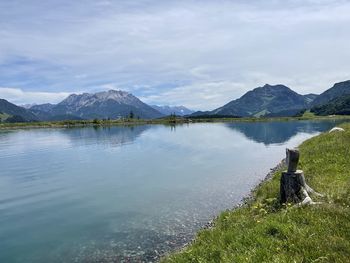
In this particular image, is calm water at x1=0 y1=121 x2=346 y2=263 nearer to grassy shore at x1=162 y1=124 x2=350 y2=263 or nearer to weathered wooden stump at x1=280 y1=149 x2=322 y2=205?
grassy shore at x1=162 y1=124 x2=350 y2=263

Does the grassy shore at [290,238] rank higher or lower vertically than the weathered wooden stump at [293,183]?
lower

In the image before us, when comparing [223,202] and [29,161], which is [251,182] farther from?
[29,161]

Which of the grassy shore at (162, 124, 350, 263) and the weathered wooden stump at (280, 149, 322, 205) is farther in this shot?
Answer: the weathered wooden stump at (280, 149, 322, 205)

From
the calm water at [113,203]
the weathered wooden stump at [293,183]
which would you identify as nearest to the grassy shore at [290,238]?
the weathered wooden stump at [293,183]

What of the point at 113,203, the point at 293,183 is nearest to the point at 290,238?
the point at 293,183

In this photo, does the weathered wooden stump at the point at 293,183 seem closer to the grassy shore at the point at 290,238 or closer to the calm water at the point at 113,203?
the grassy shore at the point at 290,238

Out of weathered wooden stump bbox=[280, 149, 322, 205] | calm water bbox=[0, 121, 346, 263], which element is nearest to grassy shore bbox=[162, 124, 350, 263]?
weathered wooden stump bbox=[280, 149, 322, 205]

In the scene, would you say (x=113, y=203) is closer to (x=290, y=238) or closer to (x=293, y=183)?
(x=293, y=183)

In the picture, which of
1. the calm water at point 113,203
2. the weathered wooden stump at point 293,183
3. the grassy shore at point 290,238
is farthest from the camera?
the calm water at point 113,203

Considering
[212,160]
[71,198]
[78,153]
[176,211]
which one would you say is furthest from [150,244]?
[78,153]

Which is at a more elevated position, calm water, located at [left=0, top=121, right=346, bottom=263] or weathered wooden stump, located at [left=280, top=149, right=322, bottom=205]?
weathered wooden stump, located at [left=280, top=149, right=322, bottom=205]

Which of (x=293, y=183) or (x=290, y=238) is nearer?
(x=290, y=238)

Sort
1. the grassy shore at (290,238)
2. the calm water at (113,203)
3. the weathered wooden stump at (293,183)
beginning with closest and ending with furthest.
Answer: the grassy shore at (290,238) < the weathered wooden stump at (293,183) < the calm water at (113,203)

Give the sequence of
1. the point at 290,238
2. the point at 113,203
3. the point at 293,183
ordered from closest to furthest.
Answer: the point at 290,238
the point at 293,183
the point at 113,203
